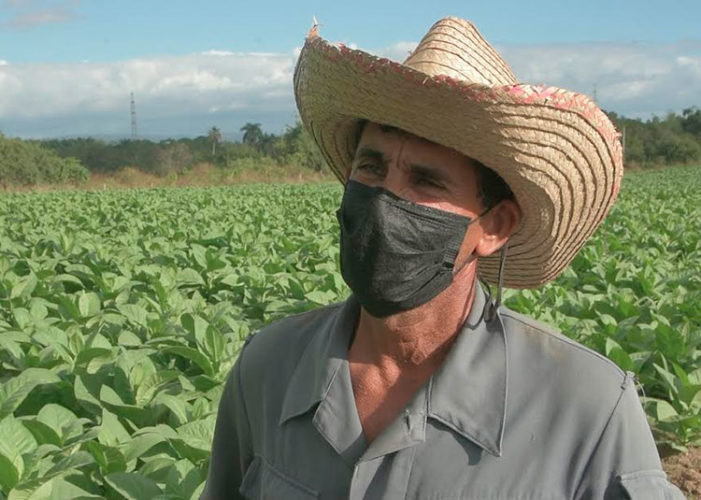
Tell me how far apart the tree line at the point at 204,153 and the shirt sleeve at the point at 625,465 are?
2538 centimetres

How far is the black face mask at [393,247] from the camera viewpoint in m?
1.80

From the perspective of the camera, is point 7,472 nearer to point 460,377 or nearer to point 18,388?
point 18,388

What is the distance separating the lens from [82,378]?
4070 millimetres

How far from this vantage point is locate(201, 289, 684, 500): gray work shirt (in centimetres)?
158

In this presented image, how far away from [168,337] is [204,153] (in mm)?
55391

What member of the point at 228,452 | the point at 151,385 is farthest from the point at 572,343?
the point at 151,385

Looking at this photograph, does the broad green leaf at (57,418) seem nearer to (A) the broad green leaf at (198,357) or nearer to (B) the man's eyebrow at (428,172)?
(A) the broad green leaf at (198,357)

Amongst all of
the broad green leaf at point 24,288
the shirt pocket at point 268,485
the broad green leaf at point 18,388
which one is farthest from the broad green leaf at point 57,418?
the broad green leaf at point 24,288

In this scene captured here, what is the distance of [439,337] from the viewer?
1.86 m

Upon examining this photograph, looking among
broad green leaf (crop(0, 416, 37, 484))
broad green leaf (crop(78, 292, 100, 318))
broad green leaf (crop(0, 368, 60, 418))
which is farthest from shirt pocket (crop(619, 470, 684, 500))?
broad green leaf (crop(78, 292, 100, 318))

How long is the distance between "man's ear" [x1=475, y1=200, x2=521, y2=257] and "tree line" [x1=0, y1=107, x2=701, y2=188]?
24930 mm

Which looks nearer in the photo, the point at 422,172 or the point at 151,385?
the point at 422,172

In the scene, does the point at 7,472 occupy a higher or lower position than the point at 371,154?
lower

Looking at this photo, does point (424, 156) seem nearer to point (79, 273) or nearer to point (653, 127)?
point (79, 273)
